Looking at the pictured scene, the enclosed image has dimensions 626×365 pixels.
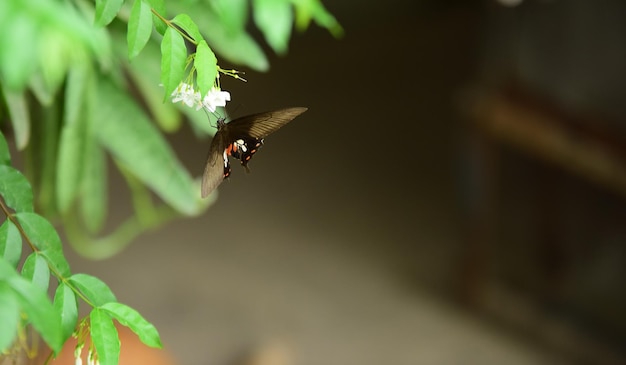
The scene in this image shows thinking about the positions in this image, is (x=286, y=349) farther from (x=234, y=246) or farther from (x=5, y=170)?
(x=5, y=170)

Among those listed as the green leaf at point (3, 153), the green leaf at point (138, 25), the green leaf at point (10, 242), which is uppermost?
the green leaf at point (138, 25)

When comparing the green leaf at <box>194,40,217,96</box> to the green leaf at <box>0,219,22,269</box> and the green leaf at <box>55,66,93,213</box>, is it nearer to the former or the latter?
the green leaf at <box>0,219,22,269</box>

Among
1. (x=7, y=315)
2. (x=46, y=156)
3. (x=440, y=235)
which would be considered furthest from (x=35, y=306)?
(x=440, y=235)

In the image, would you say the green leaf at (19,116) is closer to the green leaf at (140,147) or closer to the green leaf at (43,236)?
the green leaf at (140,147)

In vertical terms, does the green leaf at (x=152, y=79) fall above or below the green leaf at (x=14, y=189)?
below

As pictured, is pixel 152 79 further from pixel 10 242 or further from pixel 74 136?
pixel 10 242

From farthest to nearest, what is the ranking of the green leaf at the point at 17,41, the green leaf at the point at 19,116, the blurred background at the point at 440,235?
the blurred background at the point at 440,235, the green leaf at the point at 19,116, the green leaf at the point at 17,41

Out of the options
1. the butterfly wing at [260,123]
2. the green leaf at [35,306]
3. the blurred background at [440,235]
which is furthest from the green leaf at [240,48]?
the blurred background at [440,235]
